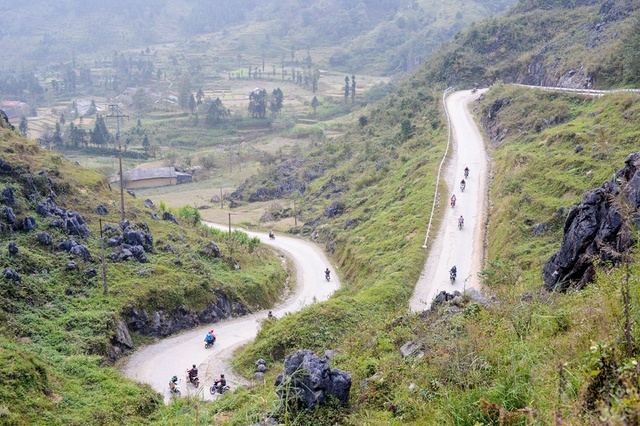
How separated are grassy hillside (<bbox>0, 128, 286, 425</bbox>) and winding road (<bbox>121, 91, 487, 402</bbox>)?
4.93 feet

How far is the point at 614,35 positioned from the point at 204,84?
137 m

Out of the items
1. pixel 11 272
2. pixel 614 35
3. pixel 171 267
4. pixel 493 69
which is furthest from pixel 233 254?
pixel 493 69

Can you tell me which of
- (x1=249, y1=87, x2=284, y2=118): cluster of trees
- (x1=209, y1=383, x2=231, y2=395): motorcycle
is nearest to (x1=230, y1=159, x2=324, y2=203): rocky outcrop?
(x1=249, y1=87, x2=284, y2=118): cluster of trees

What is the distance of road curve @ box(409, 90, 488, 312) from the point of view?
2984cm

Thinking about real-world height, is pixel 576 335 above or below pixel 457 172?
above

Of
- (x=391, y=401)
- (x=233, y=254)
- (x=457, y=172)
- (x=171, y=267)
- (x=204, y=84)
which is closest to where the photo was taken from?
(x=391, y=401)

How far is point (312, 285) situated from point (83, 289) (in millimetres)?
18269

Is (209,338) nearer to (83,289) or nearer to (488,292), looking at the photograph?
(83,289)

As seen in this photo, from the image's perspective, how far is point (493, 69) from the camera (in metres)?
81.4

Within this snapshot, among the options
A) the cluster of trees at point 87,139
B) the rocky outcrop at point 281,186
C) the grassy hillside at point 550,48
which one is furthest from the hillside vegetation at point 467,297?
the cluster of trees at point 87,139

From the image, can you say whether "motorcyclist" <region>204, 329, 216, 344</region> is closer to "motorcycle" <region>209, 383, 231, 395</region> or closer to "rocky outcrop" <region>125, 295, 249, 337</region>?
"rocky outcrop" <region>125, 295, 249, 337</region>

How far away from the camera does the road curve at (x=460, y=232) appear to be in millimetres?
29844

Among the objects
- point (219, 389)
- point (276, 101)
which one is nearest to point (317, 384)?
point (219, 389)

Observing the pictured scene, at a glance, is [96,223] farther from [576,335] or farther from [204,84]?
[204,84]
